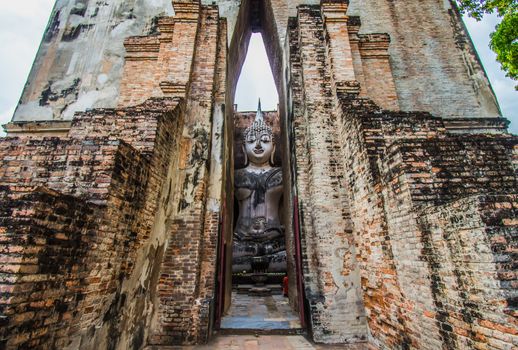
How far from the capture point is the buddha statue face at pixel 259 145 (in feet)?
42.2

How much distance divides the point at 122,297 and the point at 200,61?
4876 mm

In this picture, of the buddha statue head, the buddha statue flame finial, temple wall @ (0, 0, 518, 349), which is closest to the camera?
temple wall @ (0, 0, 518, 349)

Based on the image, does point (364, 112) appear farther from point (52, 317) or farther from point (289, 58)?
point (52, 317)

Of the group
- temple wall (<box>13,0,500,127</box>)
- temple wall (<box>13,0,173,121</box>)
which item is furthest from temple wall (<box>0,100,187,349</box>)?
temple wall (<box>13,0,173,121</box>)

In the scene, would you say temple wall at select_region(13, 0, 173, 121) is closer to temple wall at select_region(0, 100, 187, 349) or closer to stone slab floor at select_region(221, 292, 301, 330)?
temple wall at select_region(0, 100, 187, 349)

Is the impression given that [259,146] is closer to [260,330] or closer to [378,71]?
[378,71]

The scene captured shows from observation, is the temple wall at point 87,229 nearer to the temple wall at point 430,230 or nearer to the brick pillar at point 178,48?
the brick pillar at point 178,48

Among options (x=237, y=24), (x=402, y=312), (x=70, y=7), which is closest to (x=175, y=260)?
(x=402, y=312)

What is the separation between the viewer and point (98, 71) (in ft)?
26.8

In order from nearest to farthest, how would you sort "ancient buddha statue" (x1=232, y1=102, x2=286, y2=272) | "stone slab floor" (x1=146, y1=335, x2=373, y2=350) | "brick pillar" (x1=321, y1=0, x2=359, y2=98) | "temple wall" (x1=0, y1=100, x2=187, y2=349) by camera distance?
"temple wall" (x1=0, y1=100, x2=187, y2=349) → "stone slab floor" (x1=146, y1=335, x2=373, y2=350) → "brick pillar" (x1=321, y1=0, x2=359, y2=98) → "ancient buddha statue" (x1=232, y1=102, x2=286, y2=272)

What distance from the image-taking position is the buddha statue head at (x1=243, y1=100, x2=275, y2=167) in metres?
12.9

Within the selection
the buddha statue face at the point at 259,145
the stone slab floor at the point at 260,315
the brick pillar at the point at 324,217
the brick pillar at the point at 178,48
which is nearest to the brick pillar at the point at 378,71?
the brick pillar at the point at 324,217

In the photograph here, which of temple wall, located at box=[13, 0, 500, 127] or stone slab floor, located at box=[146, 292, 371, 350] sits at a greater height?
temple wall, located at box=[13, 0, 500, 127]

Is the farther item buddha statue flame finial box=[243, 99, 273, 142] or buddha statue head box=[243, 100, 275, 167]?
buddha statue flame finial box=[243, 99, 273, 142]
